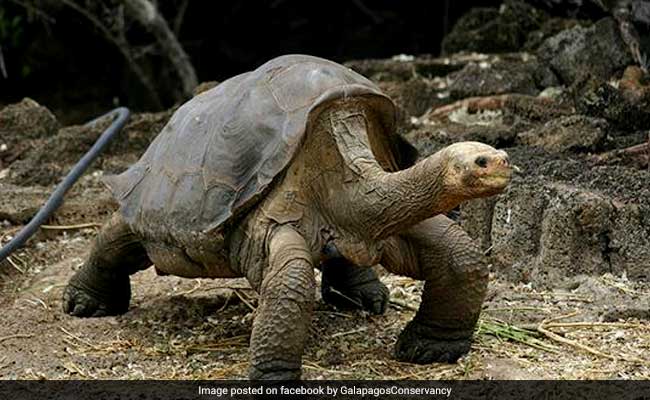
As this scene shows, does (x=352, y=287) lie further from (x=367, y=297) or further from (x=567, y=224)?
(x=567, y=224)

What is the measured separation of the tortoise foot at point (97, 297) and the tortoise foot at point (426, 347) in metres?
1.32

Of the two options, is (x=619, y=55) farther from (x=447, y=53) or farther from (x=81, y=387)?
(x=81, y=387)

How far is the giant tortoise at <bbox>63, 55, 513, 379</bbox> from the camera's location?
3760 millimetres

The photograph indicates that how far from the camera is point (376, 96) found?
408cm

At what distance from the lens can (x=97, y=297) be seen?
485 centimetres

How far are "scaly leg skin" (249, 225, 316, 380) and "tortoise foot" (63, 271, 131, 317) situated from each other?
1.26 meters

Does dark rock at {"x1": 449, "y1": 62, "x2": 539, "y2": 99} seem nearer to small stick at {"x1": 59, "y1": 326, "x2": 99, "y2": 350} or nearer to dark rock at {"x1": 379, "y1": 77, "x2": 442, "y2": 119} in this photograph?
dark rock at {"x1": 379, "y1": 77, "x2": 442, "y2": 119}

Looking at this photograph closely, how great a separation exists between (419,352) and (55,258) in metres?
2.60

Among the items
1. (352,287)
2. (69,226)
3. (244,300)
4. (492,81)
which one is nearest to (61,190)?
(69,226)

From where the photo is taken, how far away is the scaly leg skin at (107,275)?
4.71 metres

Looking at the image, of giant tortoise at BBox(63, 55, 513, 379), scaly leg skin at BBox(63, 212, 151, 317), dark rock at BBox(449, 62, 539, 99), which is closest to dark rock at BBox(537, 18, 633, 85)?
dark rock at BBox(449, 62, 539, 99)

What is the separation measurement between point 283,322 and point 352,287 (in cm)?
111

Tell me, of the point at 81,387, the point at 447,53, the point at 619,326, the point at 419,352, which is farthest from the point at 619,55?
the point at 81,387

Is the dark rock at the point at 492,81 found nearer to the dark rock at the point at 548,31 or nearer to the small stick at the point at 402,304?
the dark rock at the point at 548,31
